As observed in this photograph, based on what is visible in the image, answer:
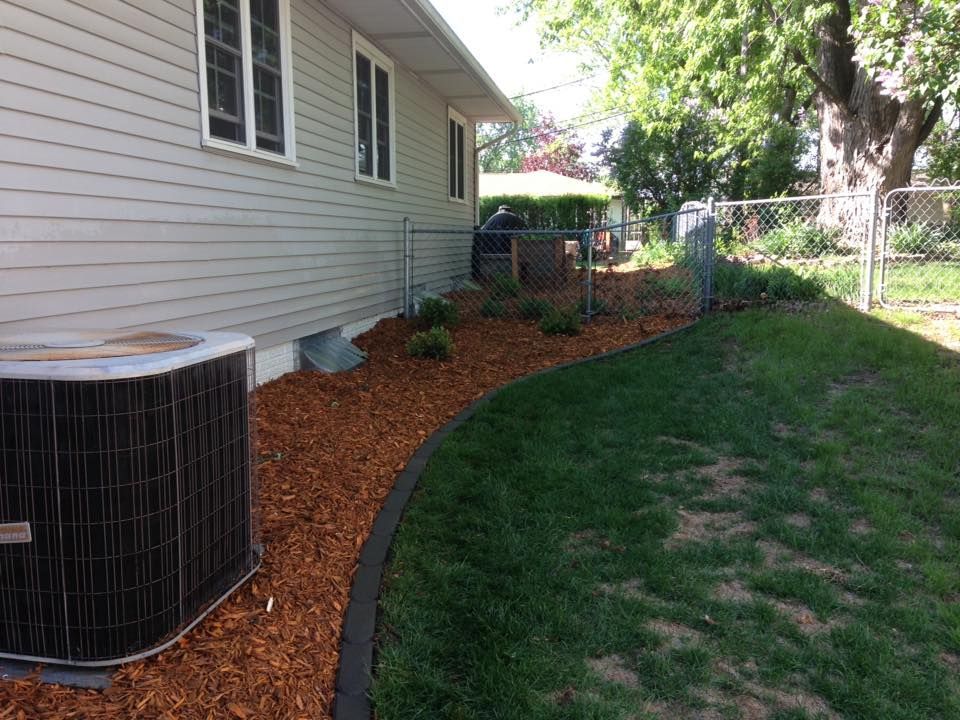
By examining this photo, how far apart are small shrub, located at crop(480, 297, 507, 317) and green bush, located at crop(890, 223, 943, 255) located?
6233 millimetres

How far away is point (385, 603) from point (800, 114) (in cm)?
2240

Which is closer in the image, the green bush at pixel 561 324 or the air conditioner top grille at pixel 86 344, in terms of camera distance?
the air conditioner top grille at pixel 86 344

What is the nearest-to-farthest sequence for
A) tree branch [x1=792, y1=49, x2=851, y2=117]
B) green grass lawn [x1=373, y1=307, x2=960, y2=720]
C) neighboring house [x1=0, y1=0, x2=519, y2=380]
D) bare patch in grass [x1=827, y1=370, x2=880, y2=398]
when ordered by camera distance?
green grass lawn [x1=373, y1=307, x2=960, y2=720], neighboring house [x1=0, y1=0, x2=519, y2=380], bare patch in grass [x1=827, y1=370, x2=880, y2=398], tree branch [x1=792, y1=49, x2=851, y2=117]

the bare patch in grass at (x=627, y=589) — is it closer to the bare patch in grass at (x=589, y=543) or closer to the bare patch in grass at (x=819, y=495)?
the bare patch in grass at (x=589, y=543)

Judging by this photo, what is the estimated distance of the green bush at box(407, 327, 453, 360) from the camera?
269 inches

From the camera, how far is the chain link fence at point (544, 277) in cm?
889

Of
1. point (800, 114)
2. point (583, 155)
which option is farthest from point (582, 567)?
point (583, 155)

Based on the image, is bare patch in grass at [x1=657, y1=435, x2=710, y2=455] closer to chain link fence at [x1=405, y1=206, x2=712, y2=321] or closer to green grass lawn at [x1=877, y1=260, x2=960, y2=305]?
chain link fence at [x1=405, y1=206, x2=712, y2=321]

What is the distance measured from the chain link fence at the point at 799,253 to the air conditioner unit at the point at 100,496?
723 cm

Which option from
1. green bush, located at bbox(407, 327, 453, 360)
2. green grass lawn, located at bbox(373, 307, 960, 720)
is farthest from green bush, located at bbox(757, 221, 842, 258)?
green bush, located at bbox(407, 327, 453, 360)

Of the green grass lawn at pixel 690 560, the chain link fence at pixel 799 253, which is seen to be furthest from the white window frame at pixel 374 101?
the chain link fence at pixel 799 253

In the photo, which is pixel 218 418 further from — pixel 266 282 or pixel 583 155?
pixel 583 155

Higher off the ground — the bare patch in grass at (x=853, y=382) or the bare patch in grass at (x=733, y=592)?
the bare patch in grass at (x=853, y=382)

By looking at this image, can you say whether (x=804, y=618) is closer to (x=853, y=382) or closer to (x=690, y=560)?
(x=690, y=560)
